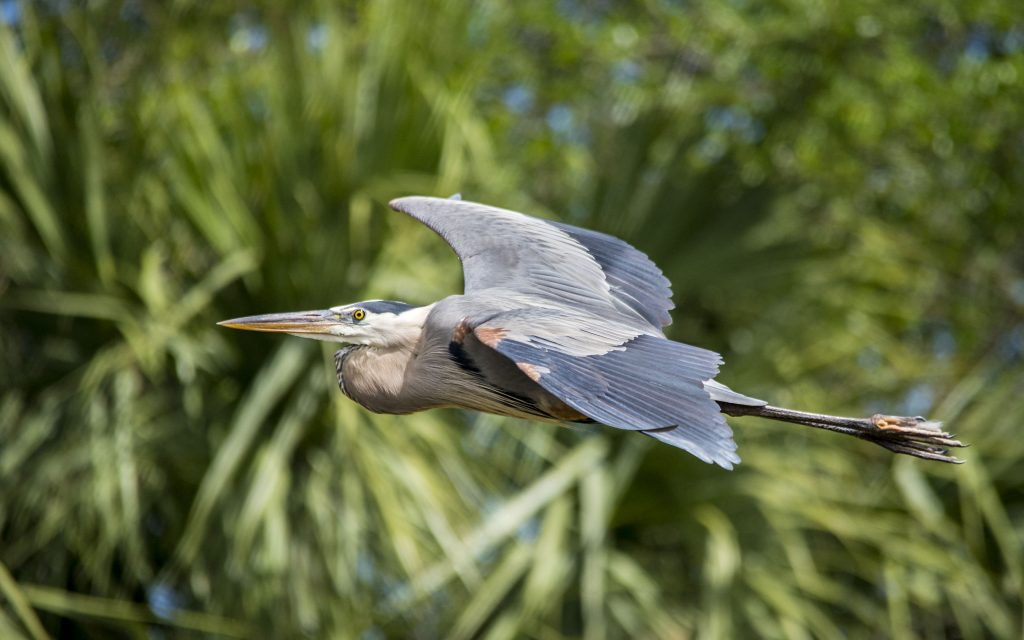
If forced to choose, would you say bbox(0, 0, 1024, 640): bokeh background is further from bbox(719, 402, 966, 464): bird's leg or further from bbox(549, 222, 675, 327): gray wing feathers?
bbox(719, 402, 966, 464): bird's leg

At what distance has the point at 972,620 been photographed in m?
6.65

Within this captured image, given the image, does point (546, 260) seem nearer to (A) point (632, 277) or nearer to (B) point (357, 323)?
(A) point (632, 277)

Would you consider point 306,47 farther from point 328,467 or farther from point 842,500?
point 842,500

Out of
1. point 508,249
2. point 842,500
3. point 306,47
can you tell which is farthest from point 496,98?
point 508,249

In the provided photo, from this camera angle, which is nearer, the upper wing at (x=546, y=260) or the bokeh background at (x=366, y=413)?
the upper wing at (x=546, y=260)

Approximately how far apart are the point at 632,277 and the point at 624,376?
3.05 ft

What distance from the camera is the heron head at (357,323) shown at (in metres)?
4.05

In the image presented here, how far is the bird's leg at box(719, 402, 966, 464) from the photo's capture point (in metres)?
3.92

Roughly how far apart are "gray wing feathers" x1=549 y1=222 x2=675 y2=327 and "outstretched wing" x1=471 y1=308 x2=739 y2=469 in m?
0.55

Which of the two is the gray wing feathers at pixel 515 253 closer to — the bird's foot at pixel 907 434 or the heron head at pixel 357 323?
the heron head at pixel 357 323

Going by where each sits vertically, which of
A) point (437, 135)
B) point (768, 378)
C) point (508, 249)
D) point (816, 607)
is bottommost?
point (816, 607)

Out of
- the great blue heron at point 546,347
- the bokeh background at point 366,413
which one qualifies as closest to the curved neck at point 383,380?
the great blue heron at point 546,347

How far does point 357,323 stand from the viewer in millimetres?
4109

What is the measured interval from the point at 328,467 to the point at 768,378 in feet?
6.30
